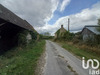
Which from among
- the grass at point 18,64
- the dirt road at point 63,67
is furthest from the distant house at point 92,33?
the grass at point 18,64

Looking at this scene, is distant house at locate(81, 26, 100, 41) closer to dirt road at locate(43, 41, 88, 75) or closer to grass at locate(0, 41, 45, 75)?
dirt road at locate(43, 41, 88, 75)

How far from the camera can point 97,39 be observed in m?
10.3

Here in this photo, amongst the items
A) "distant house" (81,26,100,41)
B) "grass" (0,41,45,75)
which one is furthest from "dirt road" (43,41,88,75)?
"distant house" (81,26,100,41)

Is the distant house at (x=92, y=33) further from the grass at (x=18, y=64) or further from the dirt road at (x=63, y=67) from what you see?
the grass at (x=18, y=64)

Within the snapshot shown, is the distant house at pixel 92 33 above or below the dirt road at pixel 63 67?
above

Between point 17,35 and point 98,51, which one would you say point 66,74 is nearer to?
point 98,51

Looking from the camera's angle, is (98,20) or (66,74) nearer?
(66,74)

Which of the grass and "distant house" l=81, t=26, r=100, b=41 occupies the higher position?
Result: "distant house" l=81, t=26, r=100, b=41

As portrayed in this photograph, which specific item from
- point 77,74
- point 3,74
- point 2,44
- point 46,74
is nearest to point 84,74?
point 77,74

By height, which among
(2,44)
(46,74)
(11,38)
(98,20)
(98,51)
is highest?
(98,20)

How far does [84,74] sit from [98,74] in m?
0.71

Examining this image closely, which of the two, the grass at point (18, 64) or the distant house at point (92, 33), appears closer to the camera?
the grass at point (18, 64)

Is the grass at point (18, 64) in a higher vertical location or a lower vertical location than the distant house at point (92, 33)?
lower

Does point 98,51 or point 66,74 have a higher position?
point 98,51
